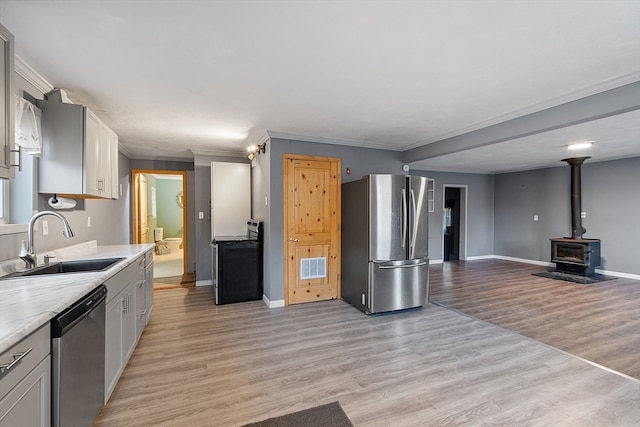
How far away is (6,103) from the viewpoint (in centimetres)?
162

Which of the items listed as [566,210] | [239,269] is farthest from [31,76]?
[566,210]

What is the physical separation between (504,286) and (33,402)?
581 centimetres

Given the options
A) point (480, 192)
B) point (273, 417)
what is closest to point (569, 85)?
point (273, 417)

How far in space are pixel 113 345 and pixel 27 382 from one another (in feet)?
3.36

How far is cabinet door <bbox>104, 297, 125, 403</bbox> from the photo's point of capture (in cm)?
188

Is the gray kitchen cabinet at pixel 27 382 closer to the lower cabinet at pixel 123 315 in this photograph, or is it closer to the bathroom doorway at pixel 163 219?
the lower cabinet at pixel 123 315

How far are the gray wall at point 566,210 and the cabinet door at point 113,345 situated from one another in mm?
8090

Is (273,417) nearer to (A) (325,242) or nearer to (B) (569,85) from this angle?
(A) (325,242)

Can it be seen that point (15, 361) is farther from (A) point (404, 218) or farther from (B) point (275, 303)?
(A) point (404, 218)

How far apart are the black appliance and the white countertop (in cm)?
205

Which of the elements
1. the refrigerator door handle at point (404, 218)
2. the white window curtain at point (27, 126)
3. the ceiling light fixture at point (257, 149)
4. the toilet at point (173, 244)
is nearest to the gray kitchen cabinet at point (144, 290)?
the white window curtain at point (27, 126)

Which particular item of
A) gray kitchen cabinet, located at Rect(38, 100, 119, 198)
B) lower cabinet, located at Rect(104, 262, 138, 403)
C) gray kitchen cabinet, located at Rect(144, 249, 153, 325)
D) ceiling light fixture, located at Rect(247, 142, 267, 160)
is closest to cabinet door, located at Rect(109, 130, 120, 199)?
gray kitchen cabinet, located at Rect(38, 100, 119, 198)

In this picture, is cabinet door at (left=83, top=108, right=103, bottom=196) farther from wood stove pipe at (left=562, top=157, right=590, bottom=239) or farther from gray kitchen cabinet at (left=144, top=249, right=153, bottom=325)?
wood stove pipe at (left=562, top=157, right=590, bottom=239)

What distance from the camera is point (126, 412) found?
6.17 feet
